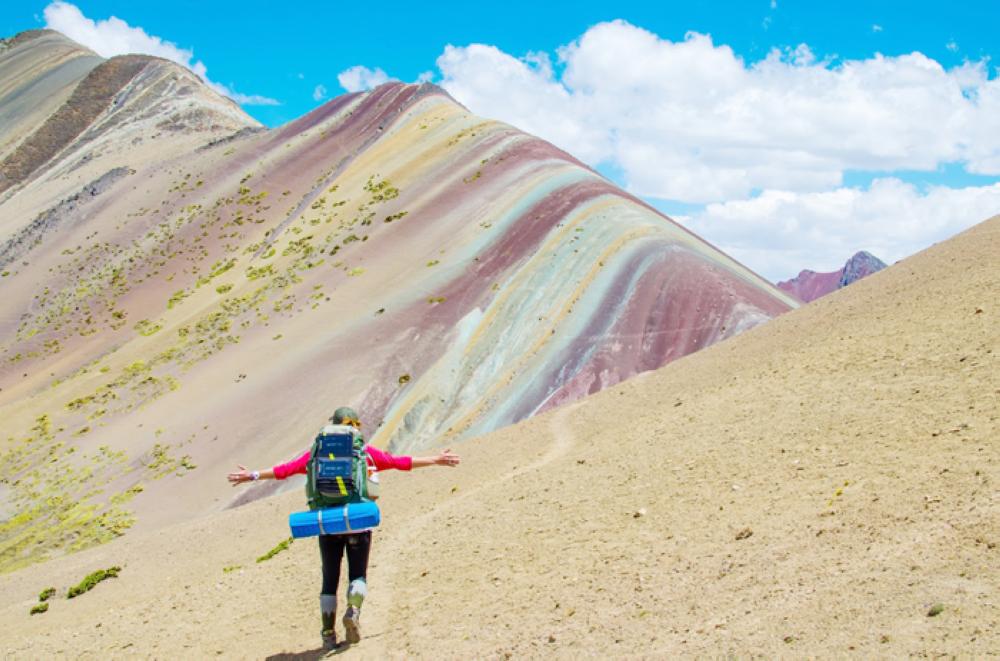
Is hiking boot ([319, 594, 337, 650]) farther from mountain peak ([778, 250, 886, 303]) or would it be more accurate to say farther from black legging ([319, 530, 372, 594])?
mountain peak ([778, 250, 886, 303])

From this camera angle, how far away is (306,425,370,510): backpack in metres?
8.34

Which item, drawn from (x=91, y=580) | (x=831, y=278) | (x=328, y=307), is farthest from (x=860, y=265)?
(x=91, y=580)

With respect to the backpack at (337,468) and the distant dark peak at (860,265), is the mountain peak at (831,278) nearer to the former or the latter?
the distant dark peak at (860,265)

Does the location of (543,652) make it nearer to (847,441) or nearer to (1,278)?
(847,441)

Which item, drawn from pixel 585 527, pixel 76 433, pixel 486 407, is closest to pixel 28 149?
pixel 76 433

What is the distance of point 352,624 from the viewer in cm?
866

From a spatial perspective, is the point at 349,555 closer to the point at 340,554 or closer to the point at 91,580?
the point at 340,554

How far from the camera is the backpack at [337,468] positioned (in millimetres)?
8344

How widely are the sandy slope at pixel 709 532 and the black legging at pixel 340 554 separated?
74 centimetres

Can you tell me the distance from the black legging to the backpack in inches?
18.7

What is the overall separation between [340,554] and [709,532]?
385cm

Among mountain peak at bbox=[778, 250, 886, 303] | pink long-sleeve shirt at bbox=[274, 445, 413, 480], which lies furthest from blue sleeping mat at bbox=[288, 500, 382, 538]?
mountain peak at bbox=[778, 250, 886, 303]

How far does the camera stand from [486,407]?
1159 inches

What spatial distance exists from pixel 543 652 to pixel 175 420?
30033 mm
